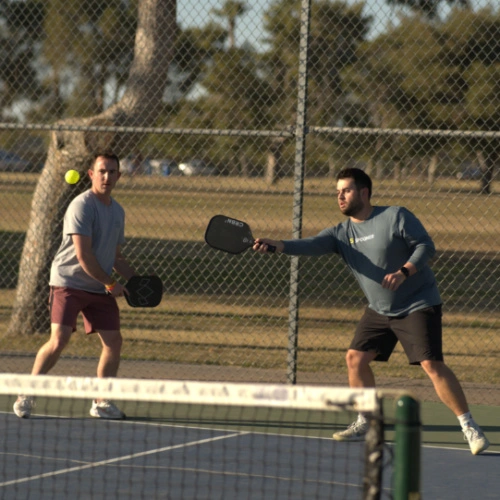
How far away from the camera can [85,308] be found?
7.74 meters

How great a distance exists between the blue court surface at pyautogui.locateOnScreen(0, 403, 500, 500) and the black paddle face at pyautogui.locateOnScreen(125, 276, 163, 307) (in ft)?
2.60

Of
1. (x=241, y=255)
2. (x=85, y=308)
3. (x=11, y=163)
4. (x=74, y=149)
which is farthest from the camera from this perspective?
(x=11, y=163)

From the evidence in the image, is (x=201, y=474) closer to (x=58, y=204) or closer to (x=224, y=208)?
(x=58, y=204)

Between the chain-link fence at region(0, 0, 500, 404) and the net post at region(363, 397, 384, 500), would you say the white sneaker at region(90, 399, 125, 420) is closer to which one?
the chain-link fence at region(0, 0, 500, 404)

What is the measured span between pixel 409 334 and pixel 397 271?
40 cm

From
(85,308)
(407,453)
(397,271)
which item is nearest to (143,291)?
(85,308)

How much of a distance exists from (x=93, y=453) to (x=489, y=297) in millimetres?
11215

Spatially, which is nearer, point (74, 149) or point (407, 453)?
point (407, 453)

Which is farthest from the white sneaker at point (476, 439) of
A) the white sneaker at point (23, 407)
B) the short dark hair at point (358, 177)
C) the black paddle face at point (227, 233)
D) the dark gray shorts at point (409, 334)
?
the white sneaker at point (23, 407)

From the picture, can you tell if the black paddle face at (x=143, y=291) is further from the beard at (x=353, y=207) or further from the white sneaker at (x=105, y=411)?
the beard at (x=353, y=207)

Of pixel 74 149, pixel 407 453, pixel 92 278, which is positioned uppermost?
pixel 74 149

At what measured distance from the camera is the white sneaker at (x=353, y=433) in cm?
714

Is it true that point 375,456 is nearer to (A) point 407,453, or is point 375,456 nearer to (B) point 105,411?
(A) point 407,453

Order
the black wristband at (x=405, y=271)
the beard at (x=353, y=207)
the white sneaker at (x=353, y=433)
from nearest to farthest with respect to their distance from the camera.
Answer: the black wristband at (x=405, y=271)
the beard at (x=353, y=207)
the white sneaker at (x=353, y=433)
